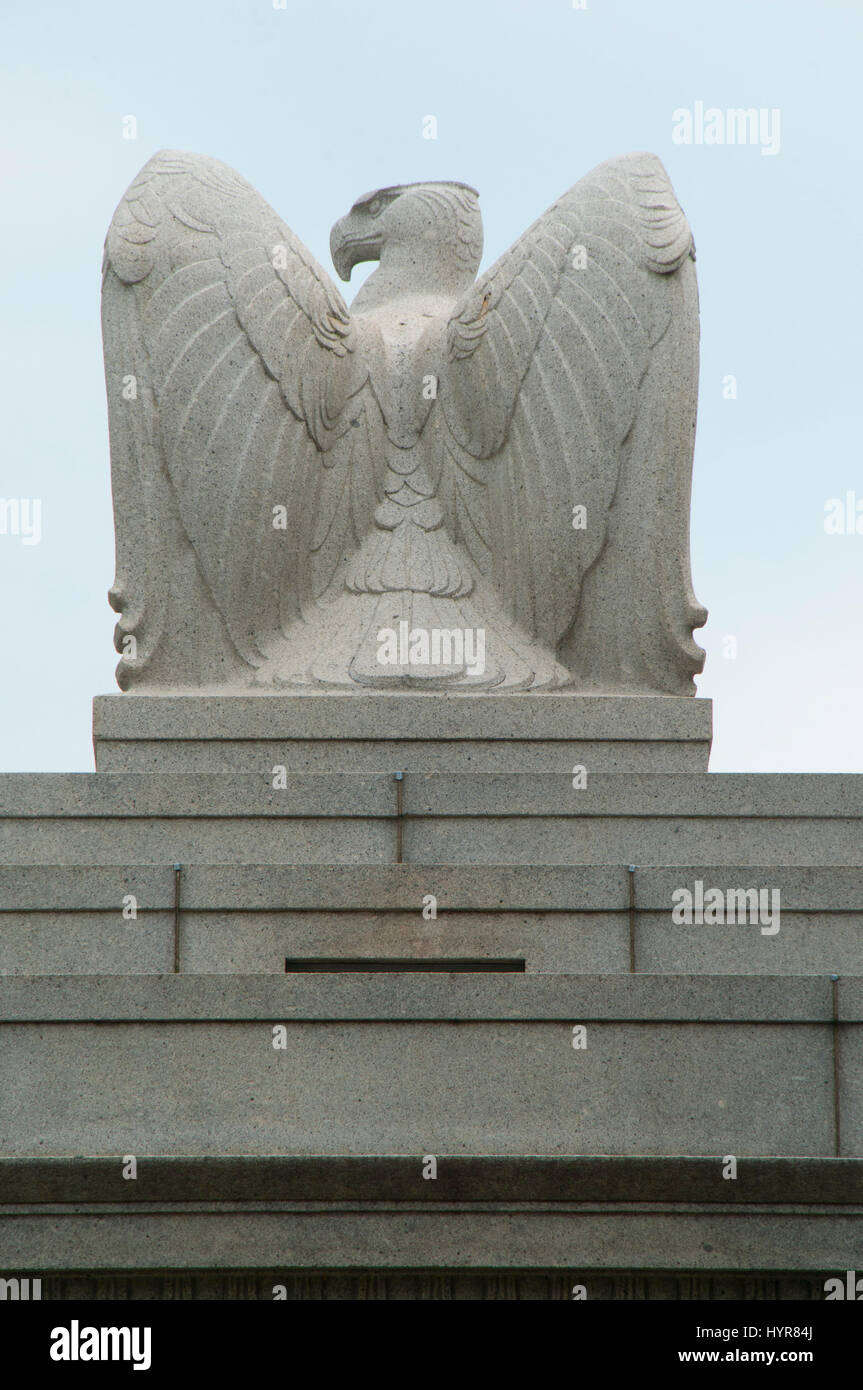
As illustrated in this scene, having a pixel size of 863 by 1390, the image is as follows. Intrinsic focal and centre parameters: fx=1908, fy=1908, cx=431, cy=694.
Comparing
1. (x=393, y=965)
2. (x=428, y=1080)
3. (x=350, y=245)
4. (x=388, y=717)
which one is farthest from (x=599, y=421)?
(x=428, y=1080)

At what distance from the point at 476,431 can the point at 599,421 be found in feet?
2.16

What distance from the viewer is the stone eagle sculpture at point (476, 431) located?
844cm

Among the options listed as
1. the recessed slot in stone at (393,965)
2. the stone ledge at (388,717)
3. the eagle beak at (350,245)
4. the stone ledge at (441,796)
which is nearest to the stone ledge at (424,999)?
the recessed slot in stone at (393,965)

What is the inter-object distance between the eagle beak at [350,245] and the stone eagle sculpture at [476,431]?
1162 millimetres

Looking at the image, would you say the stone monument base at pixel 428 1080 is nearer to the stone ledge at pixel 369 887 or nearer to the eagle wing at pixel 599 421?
the stone ledge at pixel 369 887

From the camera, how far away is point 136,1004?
240 inches

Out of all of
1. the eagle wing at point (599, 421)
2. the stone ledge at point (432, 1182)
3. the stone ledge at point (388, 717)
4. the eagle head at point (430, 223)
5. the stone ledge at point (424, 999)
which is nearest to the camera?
the stone ledge at point (432, 1182)

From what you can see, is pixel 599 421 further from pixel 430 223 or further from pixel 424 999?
pixel 424 999

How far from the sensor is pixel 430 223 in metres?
9.62

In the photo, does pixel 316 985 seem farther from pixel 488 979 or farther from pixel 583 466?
pixel 583 466
